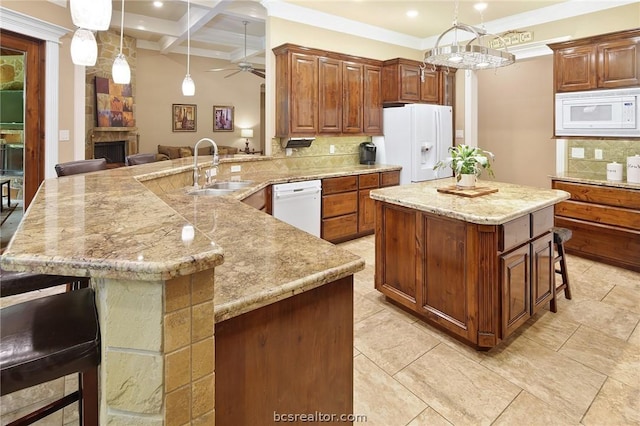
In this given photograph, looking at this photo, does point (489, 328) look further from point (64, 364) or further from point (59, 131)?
point (59, 131)

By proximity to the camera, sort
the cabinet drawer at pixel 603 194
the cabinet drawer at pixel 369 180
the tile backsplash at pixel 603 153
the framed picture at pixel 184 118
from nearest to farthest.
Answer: the cabinet drawer at pixel 603 194
the tile backsplash at pixel 603 153
the cabinet drawer at pixel 369 180
the framed picture at pixel 184 118

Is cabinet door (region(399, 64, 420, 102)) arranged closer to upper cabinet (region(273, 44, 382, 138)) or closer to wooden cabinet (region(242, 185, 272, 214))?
upper cabinet (region(273, 44, 382, 138))

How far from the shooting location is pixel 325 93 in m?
4.82

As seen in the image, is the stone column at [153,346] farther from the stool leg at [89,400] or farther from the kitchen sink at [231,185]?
the kitchen sink at [231,185]

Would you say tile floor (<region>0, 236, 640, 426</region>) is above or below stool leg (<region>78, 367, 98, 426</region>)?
below

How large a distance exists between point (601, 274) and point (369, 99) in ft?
11.2

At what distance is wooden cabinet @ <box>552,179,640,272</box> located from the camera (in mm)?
3625

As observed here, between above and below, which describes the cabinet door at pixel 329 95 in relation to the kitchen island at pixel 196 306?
above

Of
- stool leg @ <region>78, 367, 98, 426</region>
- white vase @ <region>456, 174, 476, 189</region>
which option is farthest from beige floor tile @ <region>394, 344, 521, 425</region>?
stool leg @ <region>78, 367, 98, 426</region>

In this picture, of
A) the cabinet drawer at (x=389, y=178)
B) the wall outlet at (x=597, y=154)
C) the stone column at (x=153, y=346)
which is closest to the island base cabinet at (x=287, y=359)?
the stone column at (x=153, y=346)

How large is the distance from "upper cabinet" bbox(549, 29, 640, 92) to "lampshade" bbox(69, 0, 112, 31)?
4.39 m

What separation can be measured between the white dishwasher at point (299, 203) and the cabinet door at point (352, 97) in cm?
115

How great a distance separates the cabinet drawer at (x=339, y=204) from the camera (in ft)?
15.1

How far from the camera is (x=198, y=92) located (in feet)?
29.7
